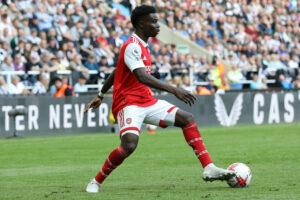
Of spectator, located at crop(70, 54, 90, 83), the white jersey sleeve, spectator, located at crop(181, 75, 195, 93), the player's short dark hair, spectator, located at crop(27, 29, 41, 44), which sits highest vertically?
the player's short dark hair

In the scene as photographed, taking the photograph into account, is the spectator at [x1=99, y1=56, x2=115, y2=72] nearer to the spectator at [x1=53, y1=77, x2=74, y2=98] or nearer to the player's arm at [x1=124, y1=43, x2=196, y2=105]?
the spectator at [x1=53, y1=77, x2=74, y2=98]

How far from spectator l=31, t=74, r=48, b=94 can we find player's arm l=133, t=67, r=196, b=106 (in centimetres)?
1305

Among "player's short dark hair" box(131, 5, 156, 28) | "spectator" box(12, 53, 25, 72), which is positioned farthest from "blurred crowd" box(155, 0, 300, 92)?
"player's short dark hair" box(131, 5, 156, 28)

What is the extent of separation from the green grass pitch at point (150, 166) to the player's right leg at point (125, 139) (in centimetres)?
21

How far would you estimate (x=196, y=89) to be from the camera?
25.7m

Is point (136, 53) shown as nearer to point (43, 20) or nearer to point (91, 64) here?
point (91, 64)

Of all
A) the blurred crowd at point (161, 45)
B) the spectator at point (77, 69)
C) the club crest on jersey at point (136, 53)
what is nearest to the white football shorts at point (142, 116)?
the club crest on jersey at point (136, 53)

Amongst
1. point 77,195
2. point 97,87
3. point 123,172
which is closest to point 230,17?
point 97,87

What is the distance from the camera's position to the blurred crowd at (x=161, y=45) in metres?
22.0

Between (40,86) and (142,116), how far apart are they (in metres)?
12.9

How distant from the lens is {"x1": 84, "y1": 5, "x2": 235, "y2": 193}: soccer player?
892cm

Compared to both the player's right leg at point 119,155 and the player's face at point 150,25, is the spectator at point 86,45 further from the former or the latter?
the player's right leg at point 119,155

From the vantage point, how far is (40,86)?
852 inches

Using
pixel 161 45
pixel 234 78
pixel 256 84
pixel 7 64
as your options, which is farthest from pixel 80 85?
pixel 256 84
